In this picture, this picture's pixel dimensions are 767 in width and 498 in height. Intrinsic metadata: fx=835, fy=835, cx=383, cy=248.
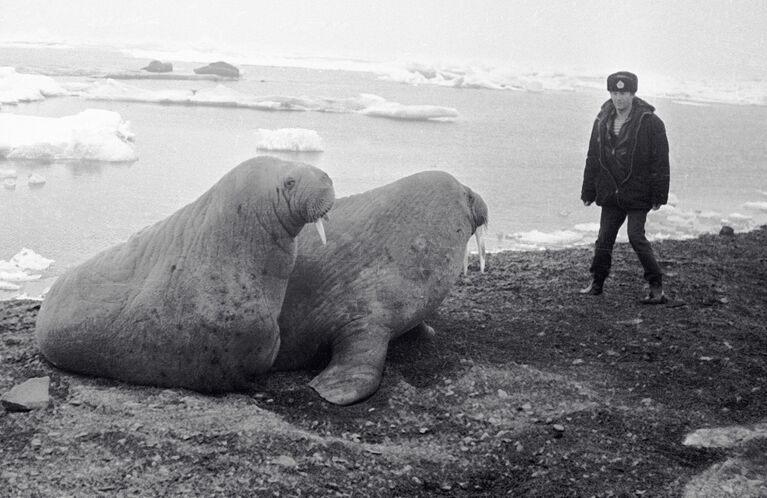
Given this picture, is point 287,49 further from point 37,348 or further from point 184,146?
point 37,348

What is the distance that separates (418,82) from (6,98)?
58.1ft

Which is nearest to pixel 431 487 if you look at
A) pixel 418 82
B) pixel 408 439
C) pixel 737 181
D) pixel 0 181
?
pixel 408 439

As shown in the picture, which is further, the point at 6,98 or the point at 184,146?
the point at 6,98

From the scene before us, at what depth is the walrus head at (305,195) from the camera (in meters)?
3.62

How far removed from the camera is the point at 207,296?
369 centimetres

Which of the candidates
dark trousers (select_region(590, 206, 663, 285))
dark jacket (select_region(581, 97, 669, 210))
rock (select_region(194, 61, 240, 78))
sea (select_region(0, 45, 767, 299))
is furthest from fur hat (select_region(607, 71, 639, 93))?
rock (select_region(194, 61, 240, 78))

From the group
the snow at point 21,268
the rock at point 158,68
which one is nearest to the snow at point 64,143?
the snow at point 21,268

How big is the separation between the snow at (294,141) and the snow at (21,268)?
621 centimetres

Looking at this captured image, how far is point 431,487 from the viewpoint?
310cm

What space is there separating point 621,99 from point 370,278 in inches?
81.6

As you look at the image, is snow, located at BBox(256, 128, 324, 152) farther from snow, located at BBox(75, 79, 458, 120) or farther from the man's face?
the man's face

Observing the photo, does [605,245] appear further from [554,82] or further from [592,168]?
[554,82]

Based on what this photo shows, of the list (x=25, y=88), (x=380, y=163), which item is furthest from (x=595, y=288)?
(x=25, y=88)

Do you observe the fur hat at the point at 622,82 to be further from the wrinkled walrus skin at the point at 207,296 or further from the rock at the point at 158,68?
the rock at the point at 158,68
